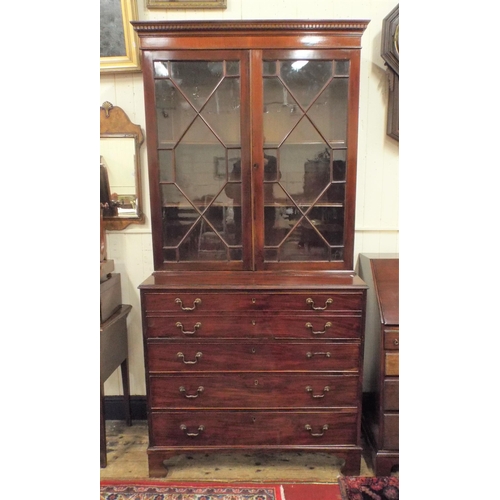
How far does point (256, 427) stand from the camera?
1587mm

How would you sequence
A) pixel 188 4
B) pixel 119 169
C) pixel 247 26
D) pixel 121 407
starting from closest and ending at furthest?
pixel 247 26 → pixel 188 4 → pixel 119 169 → pixel 121 407

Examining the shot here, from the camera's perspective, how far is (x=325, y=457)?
1777mm

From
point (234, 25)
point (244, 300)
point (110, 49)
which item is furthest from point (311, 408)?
point (110, 49)

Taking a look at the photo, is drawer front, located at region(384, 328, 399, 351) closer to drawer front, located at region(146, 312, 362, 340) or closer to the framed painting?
drawer front, located at region(146, 312, 362, 340)

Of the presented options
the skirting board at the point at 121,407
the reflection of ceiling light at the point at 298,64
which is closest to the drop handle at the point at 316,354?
the skirting board at the point at 121,407

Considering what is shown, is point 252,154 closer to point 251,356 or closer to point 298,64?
point 298,64

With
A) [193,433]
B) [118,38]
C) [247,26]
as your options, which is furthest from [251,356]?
[118,38]

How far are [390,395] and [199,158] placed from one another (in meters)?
1.36

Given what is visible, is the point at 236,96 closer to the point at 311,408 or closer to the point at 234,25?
the point at 234,25

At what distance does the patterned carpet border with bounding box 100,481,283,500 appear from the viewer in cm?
152

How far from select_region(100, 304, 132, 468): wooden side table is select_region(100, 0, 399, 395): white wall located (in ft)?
0.29

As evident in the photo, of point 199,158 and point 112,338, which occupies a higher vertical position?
point 199,158

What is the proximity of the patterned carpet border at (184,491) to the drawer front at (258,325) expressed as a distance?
674 millimetres
